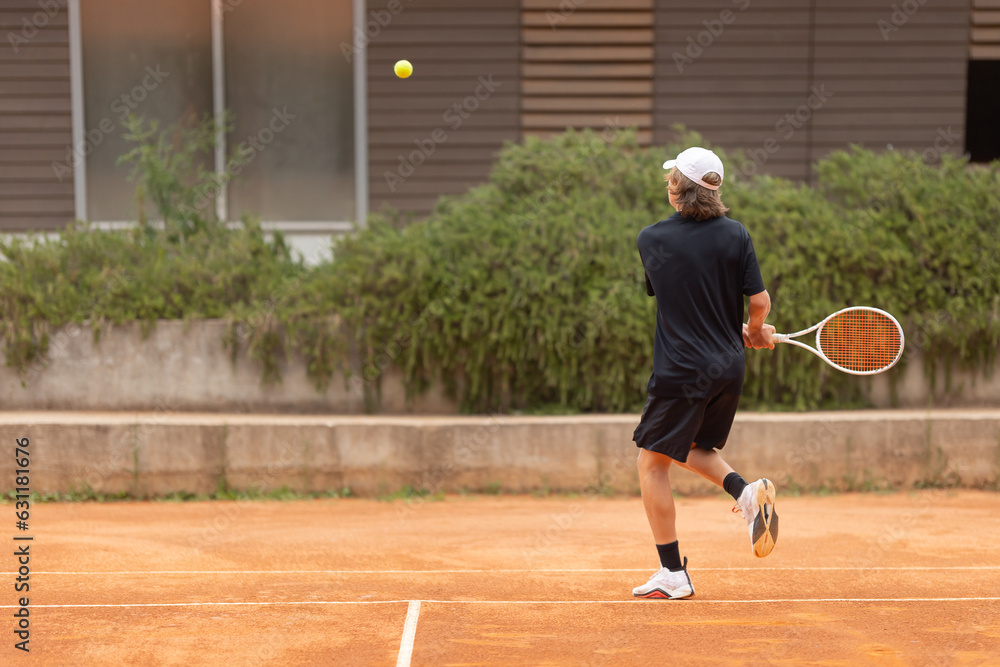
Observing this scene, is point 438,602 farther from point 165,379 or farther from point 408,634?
point 165,379

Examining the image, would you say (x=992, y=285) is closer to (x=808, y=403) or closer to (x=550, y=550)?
(x=808, y=403)

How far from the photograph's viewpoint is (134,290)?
7668 mm

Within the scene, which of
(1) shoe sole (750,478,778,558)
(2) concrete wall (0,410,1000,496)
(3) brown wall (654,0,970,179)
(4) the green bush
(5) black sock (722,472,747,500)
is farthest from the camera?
(3) brown wall (654,0,970,179)

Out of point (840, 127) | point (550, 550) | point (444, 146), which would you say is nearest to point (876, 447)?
point (550, 550)

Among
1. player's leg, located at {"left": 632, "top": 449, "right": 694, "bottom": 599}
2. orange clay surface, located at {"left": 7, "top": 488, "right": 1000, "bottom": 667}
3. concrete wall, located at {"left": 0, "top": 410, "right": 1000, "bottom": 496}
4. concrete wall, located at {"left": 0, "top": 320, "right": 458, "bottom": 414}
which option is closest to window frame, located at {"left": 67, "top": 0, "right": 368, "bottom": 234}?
concrete wall, located at {"left": 0, "top": 320, "right": 458, "bottom": 414}

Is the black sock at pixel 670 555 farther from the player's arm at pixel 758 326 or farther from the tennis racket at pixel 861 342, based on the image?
the tennis racket at pixel 861 342

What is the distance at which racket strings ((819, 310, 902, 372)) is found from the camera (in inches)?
192

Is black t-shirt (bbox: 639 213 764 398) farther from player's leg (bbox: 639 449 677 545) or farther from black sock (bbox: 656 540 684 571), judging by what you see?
black sock (bbox: 656 540 684 571)

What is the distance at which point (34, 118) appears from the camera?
936cm

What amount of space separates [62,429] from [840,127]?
8.01 meters

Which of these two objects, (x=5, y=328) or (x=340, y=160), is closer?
(x=5, y=328)

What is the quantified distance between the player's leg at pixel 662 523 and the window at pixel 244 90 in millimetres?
6234

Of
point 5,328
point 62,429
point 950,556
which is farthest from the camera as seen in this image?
point 5,328

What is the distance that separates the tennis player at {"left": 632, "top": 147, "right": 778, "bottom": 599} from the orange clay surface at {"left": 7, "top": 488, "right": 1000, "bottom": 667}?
55 centimetres
